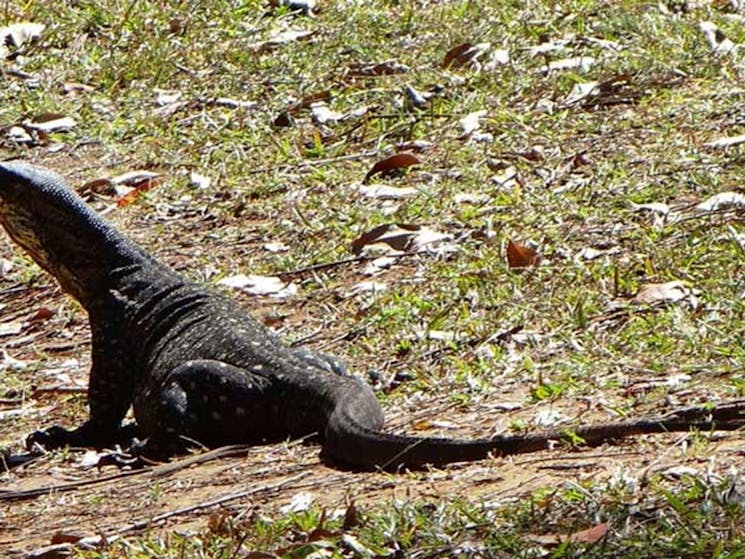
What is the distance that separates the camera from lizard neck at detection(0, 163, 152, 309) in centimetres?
700

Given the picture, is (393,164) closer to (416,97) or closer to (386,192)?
(386,192)

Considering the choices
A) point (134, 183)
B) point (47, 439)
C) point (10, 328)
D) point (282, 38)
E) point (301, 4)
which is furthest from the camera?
point (301, 4)

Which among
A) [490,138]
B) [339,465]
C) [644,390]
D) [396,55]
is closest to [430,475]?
[339,465]

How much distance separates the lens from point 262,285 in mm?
7805

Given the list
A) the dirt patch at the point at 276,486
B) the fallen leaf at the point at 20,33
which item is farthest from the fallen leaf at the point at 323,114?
the dirt patch at the point at 276,486

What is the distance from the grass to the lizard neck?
562 mm

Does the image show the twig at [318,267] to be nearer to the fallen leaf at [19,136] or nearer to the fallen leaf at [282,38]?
the fallen leaf at [19,136]

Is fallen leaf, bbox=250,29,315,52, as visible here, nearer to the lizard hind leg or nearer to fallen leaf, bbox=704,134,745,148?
fallen leaf, bbox=704,134,745,148

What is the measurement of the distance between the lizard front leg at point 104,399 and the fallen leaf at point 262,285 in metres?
1.11

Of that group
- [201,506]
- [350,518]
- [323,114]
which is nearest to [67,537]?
[201,506]

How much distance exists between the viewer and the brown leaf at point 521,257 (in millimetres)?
7156

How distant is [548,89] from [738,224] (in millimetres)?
2663

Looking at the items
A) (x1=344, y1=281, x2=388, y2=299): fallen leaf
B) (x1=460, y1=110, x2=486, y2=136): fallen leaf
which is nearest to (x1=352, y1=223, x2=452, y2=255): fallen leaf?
(x1=344, y1=281, x2=388, y2=299): fallen leaf

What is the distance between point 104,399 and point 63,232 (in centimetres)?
85
